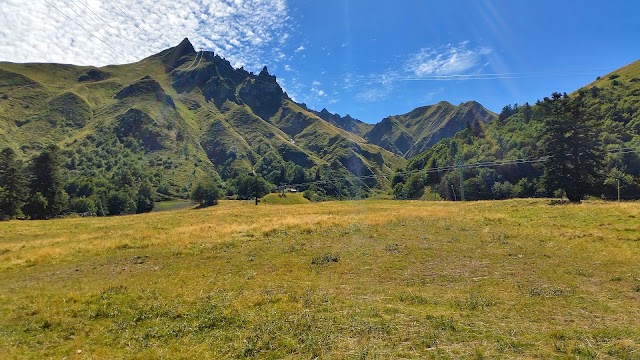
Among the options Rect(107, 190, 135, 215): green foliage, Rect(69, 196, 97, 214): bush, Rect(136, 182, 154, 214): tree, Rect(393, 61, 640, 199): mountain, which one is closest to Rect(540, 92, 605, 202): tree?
Rect(393, 61, 640, 199): mountain

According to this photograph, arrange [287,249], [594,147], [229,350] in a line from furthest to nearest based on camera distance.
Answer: [594,147], [287,249], [229,350]

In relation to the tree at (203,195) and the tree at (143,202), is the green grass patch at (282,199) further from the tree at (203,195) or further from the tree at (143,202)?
the tree at (143,202)

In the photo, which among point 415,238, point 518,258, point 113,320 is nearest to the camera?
point 113,320

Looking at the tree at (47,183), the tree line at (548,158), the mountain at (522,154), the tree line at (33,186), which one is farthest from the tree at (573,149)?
the tree at (47,183)

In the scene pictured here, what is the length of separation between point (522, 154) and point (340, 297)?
157 m

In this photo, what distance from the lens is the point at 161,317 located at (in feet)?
41.8

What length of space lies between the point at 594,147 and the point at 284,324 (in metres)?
57.5

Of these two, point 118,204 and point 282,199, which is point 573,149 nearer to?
point 282,199

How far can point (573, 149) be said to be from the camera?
168 feet

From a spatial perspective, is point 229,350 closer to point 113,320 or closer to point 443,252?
point 113,320

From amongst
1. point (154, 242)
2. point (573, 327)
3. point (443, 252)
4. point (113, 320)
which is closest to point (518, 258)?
point (443, 252)

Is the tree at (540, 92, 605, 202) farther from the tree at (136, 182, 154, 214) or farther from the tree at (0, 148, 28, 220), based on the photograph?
the tree at (136, 182, 154, 214)

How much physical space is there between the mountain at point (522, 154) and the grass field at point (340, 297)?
8836cm

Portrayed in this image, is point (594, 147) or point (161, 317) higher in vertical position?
point (594, 147)
